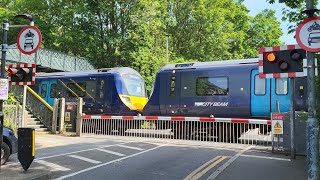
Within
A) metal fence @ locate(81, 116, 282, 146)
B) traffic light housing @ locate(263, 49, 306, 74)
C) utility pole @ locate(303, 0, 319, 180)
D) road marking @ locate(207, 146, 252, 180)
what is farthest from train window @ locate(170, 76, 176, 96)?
utility pole @ locate(303, 0, 319, 180)

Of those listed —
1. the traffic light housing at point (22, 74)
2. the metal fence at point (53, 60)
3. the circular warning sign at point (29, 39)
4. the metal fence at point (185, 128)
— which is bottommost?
the metal fence at point (185, 128)

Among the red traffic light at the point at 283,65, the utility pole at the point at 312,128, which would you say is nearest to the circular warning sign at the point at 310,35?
the utility pole at the point at 312,128

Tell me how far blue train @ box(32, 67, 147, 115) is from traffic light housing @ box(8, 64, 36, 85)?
11.0 meters

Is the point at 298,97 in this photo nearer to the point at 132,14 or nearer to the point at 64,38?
the point at 132,14

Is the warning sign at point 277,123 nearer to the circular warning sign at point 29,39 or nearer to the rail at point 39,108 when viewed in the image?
the circular warning sign at point 29,39

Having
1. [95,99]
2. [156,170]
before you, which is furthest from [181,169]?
[95,99]

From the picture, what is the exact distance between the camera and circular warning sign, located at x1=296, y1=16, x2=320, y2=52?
605 cm

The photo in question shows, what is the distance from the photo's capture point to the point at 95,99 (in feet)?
70.4

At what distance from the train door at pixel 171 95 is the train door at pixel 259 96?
3.60m

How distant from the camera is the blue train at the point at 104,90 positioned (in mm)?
20688

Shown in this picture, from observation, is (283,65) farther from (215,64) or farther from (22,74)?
(215,64)

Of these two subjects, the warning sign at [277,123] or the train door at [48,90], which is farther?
the train door at [48,90]

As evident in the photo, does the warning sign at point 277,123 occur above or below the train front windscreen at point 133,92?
below

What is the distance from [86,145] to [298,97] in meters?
8.48
